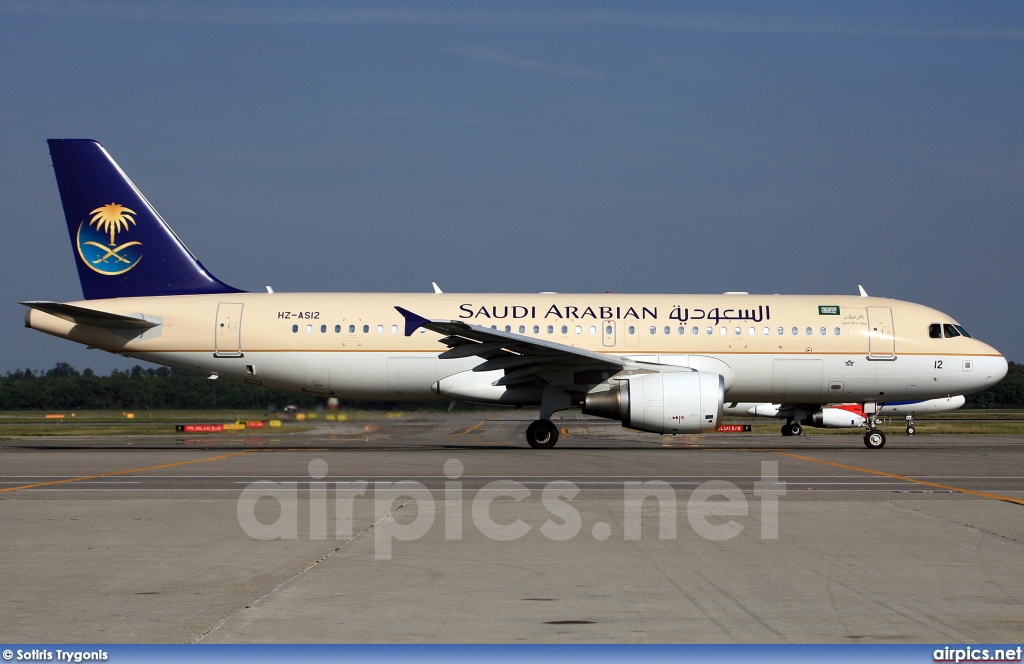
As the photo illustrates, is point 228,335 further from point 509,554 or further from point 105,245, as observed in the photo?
point 509,554

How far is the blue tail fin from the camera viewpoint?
24.1 meters

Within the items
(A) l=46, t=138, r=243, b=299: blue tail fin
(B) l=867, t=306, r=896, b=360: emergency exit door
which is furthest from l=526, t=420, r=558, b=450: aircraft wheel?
(A) l=46, t=138, r=243, b=299: blue tail fin

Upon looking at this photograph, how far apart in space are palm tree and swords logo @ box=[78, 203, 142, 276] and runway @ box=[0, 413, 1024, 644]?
832 centimetres

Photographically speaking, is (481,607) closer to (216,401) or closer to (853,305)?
(853,305)

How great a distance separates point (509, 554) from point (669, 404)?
13006mm

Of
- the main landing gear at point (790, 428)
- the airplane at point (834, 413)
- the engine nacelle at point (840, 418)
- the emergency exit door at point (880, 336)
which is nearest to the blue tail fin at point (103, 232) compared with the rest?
the emergency exit door at point (880, 336)

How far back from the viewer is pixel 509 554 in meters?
8.55

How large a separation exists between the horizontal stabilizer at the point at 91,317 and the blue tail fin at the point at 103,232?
3.42 ft

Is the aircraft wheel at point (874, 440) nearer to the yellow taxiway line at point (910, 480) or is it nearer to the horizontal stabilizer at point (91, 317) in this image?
the yellow taxiway line at point (910, 480)

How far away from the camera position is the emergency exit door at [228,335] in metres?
23.4

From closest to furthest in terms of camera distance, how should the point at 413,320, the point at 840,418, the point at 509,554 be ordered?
1. the point at 509,554
2. the point at 413,320
3. the point at 840,418

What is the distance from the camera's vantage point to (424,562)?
8.12 metres

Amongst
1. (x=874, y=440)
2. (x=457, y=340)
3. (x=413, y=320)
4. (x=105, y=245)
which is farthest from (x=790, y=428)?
(x=105, y=245)

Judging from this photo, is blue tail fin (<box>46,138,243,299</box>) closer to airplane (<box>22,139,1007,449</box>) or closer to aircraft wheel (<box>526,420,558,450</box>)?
airplane (<box>22,139,1007,449</box>)
